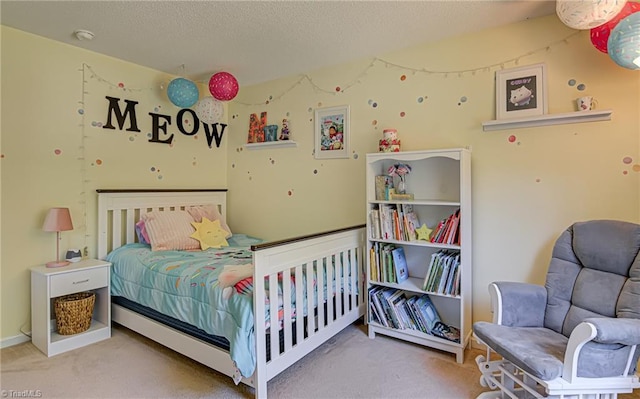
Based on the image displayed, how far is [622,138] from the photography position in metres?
2.03

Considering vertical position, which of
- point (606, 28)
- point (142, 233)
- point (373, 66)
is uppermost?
point (373, 66)

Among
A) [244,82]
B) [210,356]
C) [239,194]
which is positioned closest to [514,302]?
[210,356]

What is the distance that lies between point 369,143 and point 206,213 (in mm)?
1775

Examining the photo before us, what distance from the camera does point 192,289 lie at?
212 centimetres

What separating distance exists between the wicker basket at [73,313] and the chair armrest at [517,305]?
2.85 meters

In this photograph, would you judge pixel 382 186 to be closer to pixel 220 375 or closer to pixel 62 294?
pixel 220 375

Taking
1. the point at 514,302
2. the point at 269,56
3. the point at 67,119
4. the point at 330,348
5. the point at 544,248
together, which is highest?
the point at 269,56

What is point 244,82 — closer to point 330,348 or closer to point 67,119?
point 67,119

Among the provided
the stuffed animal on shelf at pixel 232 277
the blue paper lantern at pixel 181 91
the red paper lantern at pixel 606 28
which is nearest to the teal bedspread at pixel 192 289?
the stuffed animal on shelf at pixel 232 277

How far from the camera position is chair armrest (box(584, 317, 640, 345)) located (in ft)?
4.60

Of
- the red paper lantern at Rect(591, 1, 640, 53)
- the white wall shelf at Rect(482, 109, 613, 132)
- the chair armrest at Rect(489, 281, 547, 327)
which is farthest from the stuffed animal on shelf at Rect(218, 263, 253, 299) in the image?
the red paper lantern at Rect(591, 1, 640, 53)

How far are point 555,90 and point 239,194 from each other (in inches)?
119

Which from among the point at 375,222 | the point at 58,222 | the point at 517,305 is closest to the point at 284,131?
the point at 375,222

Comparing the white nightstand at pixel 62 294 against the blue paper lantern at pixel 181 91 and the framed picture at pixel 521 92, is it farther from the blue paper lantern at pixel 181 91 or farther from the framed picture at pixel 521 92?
the framed picture at pixel 521 92
